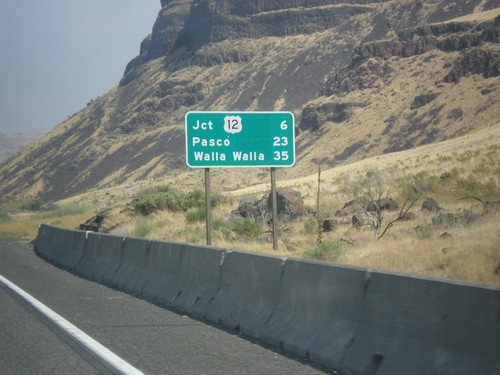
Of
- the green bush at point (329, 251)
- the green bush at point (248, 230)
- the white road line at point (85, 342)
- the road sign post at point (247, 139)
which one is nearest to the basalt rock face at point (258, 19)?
the green bush at point (248, 230)

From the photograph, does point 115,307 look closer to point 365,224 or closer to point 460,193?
point 365,224

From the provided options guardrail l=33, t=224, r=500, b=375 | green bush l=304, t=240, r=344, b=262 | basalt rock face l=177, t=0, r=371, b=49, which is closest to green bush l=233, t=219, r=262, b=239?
green bush l=304, t=240, r=344, b=262

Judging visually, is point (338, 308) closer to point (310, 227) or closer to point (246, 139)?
point (246, 139)

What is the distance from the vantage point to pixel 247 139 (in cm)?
1870

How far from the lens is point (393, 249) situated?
16.3 metres

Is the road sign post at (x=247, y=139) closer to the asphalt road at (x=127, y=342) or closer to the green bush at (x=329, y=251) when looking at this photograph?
the green bush at (x=329, y=251)

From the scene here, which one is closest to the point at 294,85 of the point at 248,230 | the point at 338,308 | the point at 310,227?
the point at 310,227

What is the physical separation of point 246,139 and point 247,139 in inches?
0.9

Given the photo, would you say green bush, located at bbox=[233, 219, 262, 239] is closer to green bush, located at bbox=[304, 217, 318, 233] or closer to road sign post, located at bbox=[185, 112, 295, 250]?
green bush, located at bbox=[304, 217, 318, 233]

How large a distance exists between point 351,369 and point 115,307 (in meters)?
6.19

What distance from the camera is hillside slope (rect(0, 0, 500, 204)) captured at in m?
87.1

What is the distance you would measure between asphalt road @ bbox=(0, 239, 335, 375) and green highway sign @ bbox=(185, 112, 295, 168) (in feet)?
16.0

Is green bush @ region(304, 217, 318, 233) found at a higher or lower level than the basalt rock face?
lower

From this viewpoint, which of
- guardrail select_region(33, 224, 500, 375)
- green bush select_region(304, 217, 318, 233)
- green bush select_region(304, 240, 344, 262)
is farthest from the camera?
green bush select_region(304, 217, 318, 233)
